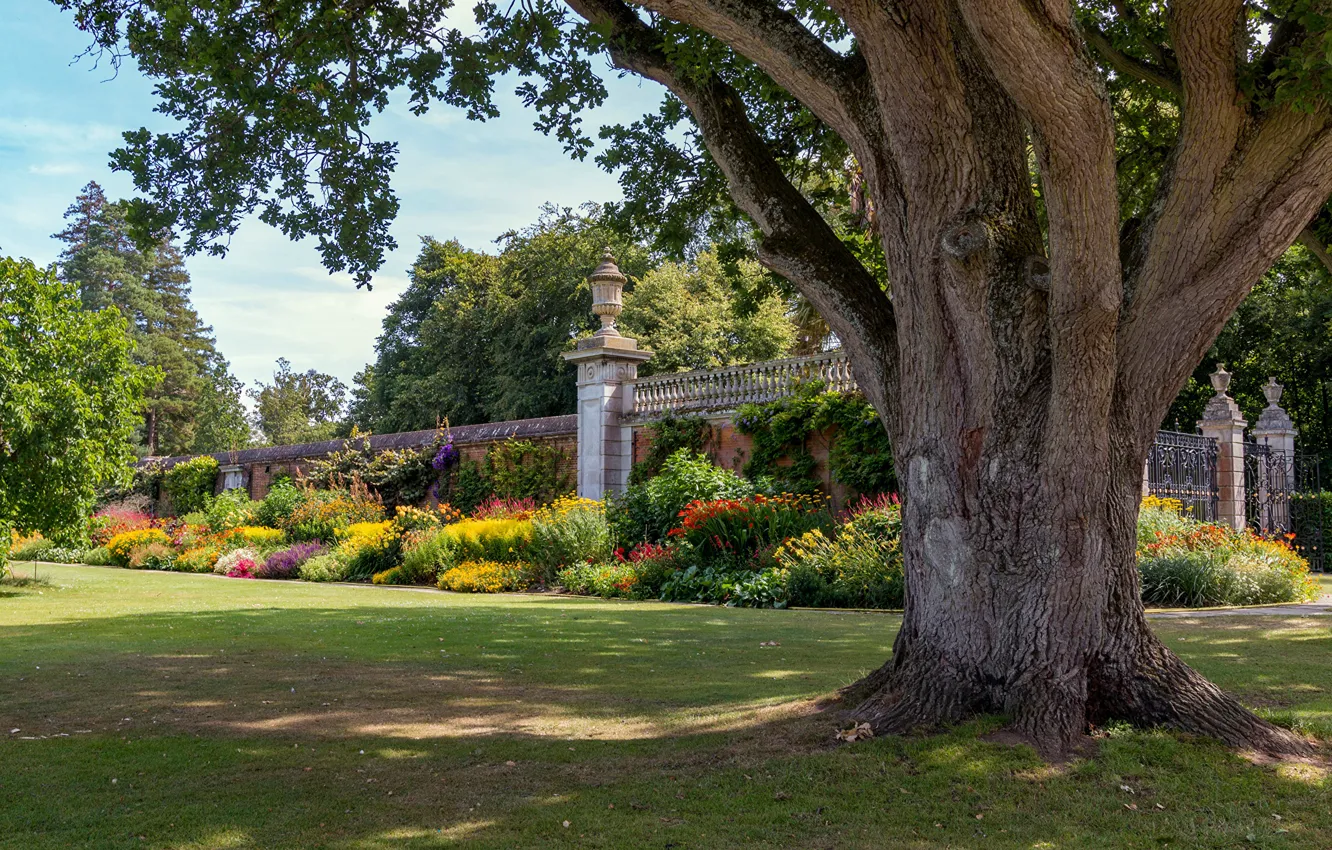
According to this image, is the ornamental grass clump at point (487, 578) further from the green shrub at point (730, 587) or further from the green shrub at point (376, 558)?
the green shrub at point (730, 587)

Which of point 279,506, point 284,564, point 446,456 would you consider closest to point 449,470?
point 446,456

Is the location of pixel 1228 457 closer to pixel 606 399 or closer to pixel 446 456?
pixel 606 399

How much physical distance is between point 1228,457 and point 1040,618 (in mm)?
17566

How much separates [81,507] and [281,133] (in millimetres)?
8331

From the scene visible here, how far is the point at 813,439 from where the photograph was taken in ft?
55.0

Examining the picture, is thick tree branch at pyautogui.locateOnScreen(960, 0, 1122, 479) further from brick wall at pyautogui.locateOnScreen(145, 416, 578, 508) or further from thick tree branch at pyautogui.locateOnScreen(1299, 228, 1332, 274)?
brick wall at pyautogui.locateOnScreen(145, 416, 578, 508)

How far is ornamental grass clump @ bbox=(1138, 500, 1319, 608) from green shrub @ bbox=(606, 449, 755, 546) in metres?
5.77

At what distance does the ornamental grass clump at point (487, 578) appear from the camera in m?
15.8

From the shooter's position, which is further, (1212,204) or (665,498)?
(665,498)

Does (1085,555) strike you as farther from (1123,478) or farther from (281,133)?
(281,133)

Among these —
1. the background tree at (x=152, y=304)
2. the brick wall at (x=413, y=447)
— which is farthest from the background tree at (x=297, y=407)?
the brick wall at (x=413, y=447)

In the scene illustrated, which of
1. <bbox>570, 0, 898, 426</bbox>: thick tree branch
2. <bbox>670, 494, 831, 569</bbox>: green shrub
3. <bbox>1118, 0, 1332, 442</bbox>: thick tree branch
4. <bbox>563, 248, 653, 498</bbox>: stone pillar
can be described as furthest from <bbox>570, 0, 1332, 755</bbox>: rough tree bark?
<bbox>563, 248, 653, 498</bbox>: stone pillar

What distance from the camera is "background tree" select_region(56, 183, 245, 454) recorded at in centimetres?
5175

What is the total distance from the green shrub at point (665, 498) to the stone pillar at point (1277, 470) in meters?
11.8
